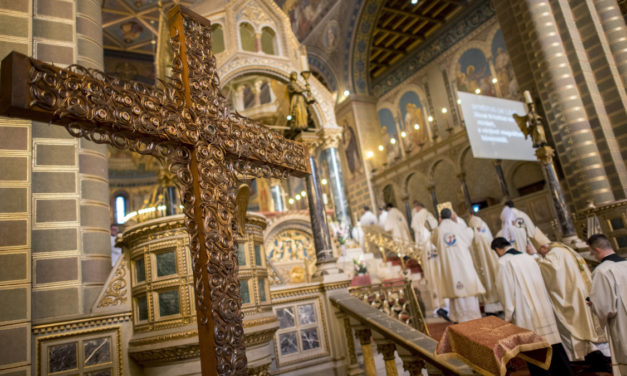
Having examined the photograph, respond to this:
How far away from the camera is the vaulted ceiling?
18.2m

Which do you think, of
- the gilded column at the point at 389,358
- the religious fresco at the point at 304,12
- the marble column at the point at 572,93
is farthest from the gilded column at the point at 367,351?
the religious fresco at the point at 304,12

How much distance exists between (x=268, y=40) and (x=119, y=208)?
17546 mm

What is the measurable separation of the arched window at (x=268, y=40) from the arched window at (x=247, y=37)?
22 cm

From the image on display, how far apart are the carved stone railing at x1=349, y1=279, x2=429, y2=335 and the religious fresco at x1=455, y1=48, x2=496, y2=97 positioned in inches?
536

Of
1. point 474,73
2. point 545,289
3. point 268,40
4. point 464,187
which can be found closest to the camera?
point 545,289

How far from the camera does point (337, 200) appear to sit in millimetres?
13969

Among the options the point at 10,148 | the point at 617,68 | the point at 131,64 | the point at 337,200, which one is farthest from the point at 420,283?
the point at 131,64

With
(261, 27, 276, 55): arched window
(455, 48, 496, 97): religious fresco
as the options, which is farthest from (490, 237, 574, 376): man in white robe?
(455, 48, 496, 97): religious fresco

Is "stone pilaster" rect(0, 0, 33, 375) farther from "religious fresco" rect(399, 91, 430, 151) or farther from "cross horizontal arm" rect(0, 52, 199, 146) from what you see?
"religious fresco" rect(399, 91, 430, 151)

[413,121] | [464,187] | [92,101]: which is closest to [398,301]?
[92,101]

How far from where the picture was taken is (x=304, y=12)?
20.9 m

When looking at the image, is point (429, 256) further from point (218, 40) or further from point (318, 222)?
point (218, 40)

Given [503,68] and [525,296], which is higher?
[503,68]

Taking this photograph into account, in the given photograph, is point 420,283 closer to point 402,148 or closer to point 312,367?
point 312,367
